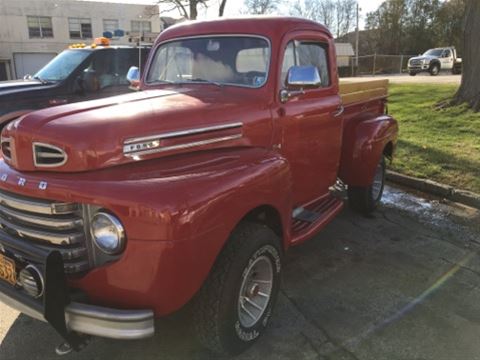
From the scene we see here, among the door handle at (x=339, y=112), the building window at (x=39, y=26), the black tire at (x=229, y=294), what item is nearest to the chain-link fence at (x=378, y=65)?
the building window at (x=39, y=26)

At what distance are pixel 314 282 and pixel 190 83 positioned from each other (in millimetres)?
1933

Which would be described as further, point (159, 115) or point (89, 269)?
point (159, 115)

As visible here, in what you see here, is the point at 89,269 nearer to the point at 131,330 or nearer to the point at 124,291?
the point at 124,291

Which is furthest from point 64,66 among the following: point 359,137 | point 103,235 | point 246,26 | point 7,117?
point 103,235

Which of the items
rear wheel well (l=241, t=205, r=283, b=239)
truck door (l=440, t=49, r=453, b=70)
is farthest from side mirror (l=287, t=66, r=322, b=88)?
truck door (l=440, t=49, r=453, b=70)

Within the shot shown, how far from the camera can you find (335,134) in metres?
4.46

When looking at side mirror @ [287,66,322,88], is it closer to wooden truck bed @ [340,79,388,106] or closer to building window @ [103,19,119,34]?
wooden truck bed @ [340,79,388,106]

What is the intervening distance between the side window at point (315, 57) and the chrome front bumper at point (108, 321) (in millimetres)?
2570

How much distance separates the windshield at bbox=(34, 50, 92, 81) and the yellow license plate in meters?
5.87

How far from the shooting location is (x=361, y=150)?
495 cm

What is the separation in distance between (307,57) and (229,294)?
7.73 feet

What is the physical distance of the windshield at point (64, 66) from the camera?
800 cm

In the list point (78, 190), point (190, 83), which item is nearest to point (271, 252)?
point (78, 190)

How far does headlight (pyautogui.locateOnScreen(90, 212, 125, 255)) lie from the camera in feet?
7.73
